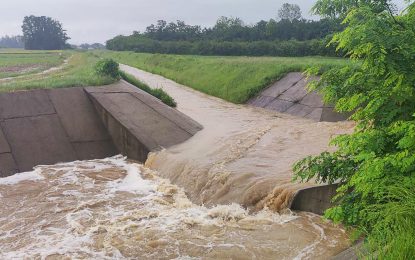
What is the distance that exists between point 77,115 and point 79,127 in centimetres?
70

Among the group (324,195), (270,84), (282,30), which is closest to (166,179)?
(324,195)

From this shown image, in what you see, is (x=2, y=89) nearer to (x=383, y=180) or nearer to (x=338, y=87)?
(x=338, y=87)

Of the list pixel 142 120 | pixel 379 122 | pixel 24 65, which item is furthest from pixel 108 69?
pixel 24 65

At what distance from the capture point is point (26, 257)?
732 cm

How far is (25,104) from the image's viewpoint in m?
15.6

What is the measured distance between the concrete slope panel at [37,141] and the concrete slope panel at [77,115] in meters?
0.39

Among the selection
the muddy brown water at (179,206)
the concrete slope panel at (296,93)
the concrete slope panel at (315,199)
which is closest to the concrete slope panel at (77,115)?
the muddy brown water at (179,206)

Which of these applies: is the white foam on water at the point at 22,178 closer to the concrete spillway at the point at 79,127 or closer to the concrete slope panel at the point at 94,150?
the concrete spillway at the point at 79,127

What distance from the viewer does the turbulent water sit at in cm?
739

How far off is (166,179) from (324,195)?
515cm

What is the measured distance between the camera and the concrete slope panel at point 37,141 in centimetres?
1355

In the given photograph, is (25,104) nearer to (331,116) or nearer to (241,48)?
(331,116)

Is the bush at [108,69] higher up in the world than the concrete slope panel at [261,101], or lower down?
higher up

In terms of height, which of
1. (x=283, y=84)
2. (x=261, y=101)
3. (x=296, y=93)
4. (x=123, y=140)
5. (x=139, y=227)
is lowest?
(x=139, y=227)
